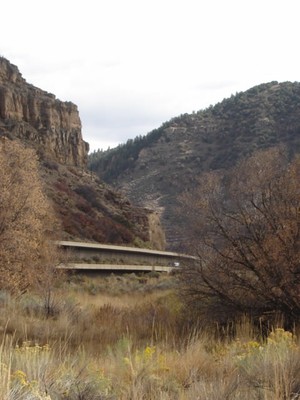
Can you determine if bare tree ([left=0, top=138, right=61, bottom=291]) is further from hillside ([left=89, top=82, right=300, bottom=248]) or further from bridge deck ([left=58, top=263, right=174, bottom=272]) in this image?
hillside ([left=89, top=82, right=300, bottom=248])

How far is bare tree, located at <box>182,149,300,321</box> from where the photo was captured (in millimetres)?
11250

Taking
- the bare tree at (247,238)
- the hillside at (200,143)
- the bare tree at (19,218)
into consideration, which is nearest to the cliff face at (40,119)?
the hillside at (200,143)

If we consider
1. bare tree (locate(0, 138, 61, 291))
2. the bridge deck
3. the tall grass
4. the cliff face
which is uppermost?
the cliff face

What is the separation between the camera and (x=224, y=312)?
12195mm

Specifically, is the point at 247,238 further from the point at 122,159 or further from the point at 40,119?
the point at 122,159

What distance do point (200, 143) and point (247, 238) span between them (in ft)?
365

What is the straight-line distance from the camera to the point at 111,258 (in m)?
47.6

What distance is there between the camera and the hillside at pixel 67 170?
5244 cm

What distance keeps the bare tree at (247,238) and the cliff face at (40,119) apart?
46553 millimetres

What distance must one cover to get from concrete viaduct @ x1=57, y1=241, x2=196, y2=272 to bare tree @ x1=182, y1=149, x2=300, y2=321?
25494 millimetres

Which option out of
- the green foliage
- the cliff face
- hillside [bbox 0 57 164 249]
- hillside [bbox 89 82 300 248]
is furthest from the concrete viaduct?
the green foliage

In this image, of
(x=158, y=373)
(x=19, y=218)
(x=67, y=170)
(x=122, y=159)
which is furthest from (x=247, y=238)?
(x=122, y=159)

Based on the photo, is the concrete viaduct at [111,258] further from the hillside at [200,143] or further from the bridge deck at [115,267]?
the hillside at [200,143]

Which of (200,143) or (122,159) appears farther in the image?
(122,159)
